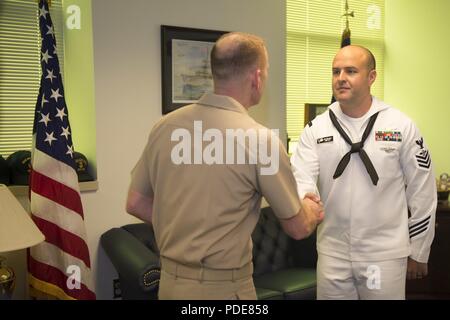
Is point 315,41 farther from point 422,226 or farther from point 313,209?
point 313,209

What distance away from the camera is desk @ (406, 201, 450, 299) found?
366cm

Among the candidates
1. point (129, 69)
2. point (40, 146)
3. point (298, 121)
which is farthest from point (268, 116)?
point (40, 146)

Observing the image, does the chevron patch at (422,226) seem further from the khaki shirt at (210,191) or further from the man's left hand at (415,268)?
the khaki shirt at (210,191)

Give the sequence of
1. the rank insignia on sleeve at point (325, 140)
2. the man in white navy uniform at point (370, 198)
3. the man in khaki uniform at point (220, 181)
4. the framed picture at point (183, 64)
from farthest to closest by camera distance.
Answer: the framed picture at point (183, 64) → the rank insignia on sleeve at point (325, 140) → the man in white navy uniform at point (370, 198) → the man in khaki uniform at point (220, 181)

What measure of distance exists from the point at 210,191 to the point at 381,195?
897mm

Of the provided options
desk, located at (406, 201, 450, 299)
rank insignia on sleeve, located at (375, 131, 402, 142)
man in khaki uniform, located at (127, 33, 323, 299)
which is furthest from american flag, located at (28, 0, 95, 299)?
desk, located at (406, 201, 450, 299)

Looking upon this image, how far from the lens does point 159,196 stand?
1.53 metres

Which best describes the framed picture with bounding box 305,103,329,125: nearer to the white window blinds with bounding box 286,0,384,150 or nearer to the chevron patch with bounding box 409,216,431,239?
the white window blinds with bounding box 286,0,384,150

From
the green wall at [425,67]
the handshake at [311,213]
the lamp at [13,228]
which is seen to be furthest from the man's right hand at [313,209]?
the green wall at [425,67]

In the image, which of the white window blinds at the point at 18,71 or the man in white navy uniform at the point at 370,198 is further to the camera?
the white window blinds at the point at 18,71

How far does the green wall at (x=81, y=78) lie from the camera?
9.66 ft

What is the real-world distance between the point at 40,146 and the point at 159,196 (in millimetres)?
1237

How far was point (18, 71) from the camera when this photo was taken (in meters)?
2.95
